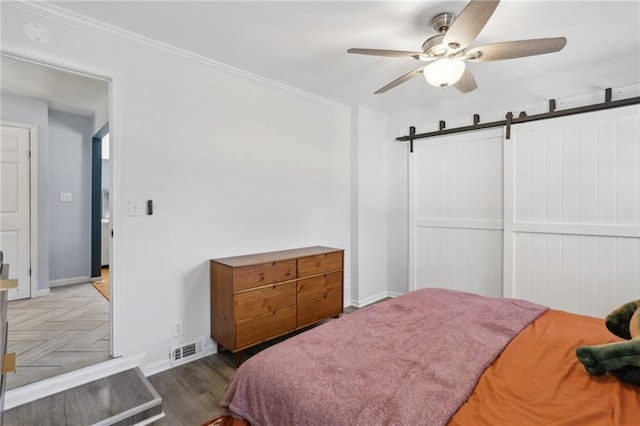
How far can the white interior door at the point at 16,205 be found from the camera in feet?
11.4

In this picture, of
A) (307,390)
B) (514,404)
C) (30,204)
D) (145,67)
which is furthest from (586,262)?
(30,204)

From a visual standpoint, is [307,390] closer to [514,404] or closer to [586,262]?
[514,404]

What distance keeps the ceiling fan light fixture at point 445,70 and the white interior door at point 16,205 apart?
4423mm

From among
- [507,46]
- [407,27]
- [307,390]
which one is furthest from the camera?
[407,27]

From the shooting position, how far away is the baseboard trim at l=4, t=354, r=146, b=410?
181cm

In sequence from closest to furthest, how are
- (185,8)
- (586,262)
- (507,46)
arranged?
1. (507,46)
2. (185,8)
3. (586,262)

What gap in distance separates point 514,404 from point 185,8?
8.53 ft

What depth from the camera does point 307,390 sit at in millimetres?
1145

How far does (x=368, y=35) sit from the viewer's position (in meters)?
2.24

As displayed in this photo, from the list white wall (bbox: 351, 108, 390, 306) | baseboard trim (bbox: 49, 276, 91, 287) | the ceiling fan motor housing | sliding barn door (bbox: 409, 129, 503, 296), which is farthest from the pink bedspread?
baseboard trim (bbox: 49, 276, 91, 287)

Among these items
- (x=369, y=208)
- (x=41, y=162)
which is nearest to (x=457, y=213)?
(x=369, y=208)

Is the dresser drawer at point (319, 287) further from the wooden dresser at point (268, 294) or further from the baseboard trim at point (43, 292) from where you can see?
the baseboard trim at point (43, 292)

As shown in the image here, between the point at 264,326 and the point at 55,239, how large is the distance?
11.4 ft

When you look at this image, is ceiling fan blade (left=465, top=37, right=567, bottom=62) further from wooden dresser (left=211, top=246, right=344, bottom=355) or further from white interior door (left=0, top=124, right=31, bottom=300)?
white interior door (left=0, top=124, right=31, bottom=300)
